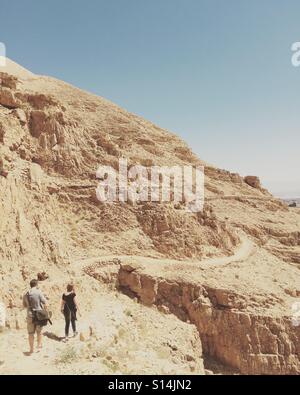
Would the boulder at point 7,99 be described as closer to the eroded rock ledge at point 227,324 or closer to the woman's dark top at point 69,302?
the eroded rock ledge at point 227,324

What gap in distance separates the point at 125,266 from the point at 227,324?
4.59m

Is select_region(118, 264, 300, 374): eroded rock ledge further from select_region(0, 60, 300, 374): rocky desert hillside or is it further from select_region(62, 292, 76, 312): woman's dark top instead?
select_region(62, 292, 76, 312): woman's dark top

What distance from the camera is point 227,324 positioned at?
597 inches

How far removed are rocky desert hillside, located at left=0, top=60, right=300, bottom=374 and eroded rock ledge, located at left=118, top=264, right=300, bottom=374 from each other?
0.13 ft

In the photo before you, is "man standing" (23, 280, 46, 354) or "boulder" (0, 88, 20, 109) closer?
"man standing" (23, 280, 46, 354)

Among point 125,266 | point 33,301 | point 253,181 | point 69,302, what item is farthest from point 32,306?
point 253,181

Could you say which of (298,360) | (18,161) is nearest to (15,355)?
(18,161)

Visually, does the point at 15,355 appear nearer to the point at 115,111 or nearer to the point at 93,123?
the point at 93,123

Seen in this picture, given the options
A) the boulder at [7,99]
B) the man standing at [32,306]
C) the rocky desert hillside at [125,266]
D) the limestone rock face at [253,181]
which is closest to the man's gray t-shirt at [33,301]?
the man standing at [32,306]

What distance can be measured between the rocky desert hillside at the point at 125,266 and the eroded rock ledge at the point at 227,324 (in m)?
0.04

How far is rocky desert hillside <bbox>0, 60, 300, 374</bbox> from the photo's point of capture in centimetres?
1170

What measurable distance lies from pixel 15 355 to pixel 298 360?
36.8 ft

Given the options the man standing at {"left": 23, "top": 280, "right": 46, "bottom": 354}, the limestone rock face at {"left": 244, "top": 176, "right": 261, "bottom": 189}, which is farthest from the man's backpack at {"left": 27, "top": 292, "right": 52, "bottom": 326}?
the limestone rock face at {"left": 244, "top": 176, "right": 261, "bottom": 189}

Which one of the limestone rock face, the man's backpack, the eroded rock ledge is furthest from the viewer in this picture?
the limestone rock face
